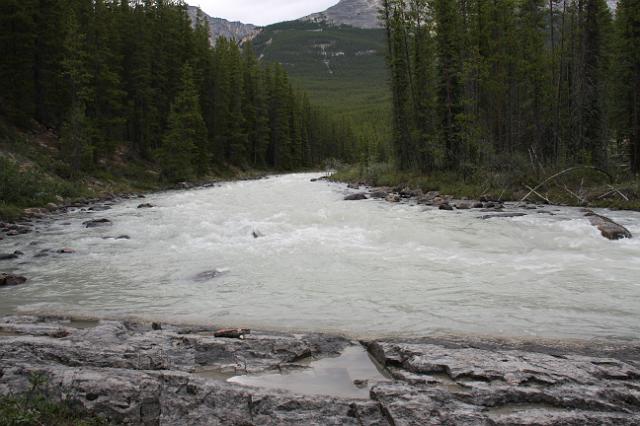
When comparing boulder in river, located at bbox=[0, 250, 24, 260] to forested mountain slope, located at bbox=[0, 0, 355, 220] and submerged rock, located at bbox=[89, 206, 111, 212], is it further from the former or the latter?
submerged rock, located at bbox=[89, 206, 111, 212]

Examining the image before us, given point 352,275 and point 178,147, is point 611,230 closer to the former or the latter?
point 352,275

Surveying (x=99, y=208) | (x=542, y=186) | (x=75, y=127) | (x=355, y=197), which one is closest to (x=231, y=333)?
(x=99, y=208)

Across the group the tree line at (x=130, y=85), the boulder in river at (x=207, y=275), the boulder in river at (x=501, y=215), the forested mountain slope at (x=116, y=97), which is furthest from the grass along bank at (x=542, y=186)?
the tree line at (x=130, y=85)

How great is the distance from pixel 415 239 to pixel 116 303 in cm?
807

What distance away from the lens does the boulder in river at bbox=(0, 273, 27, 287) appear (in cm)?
874

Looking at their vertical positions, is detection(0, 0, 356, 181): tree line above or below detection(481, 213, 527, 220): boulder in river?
above

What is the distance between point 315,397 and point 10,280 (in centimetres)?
778

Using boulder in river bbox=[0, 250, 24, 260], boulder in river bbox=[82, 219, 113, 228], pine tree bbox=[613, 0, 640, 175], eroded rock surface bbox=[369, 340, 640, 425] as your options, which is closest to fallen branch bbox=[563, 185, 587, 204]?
pine tree bbox=[613, 0, 640, 175]

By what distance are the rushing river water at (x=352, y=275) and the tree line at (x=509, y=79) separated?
11.9m

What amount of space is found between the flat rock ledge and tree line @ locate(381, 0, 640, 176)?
67.2 ft

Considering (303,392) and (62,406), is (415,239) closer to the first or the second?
(303,392)

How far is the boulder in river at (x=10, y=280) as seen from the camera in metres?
8.74

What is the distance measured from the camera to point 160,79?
41.8 meters

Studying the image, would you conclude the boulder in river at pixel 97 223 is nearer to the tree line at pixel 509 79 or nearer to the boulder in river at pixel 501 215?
the boulder in river at pixel 501 215
